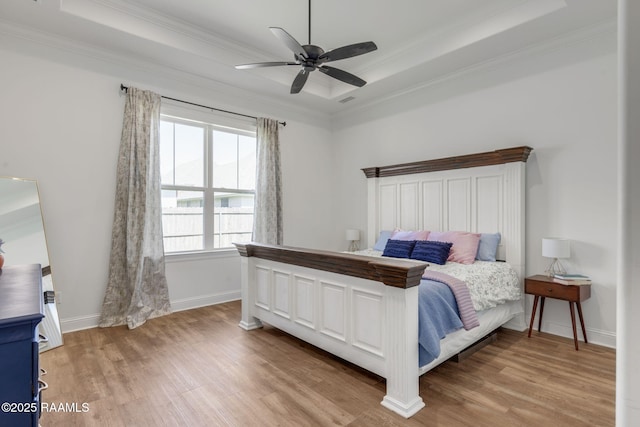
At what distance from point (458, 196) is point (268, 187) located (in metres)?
2.65

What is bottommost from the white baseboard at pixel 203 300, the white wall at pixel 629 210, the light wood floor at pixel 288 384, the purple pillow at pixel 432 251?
the light wood floor at pixel 288 384

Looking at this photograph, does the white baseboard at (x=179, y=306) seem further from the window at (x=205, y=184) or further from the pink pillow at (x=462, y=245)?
the pink pillow at (x=462, y=245)

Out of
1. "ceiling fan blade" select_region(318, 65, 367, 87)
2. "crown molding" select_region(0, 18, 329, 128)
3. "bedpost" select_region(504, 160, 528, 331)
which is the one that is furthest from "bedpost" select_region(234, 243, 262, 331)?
"bedpost" select_region(504, 160, 528, 331)

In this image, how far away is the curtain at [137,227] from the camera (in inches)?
145

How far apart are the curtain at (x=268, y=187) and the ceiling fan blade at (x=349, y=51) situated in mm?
2321

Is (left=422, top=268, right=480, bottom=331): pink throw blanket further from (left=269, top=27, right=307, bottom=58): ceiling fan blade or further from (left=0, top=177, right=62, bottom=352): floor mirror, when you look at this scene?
(left=0, top=177, right=62, bottom=352): floor mirror

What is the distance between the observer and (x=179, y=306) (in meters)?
4.20

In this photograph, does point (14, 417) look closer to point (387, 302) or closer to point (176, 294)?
point (387, 302)

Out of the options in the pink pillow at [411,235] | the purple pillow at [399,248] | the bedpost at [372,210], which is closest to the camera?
the purple pillow at [399,248]

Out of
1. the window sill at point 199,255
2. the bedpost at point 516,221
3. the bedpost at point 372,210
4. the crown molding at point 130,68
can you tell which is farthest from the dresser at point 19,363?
the bedpost at point 372,210

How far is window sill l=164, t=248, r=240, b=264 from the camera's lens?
13.7 feet

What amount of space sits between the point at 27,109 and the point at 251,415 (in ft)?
11.8

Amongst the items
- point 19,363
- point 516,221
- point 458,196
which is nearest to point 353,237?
point 458,196

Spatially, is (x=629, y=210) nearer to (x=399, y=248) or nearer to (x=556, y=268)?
(x=399, y=248)
